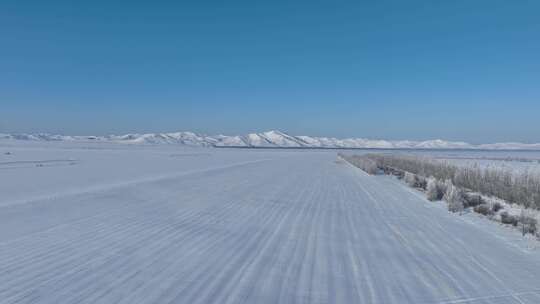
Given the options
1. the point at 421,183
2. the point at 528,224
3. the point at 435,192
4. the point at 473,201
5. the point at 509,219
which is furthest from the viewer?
the point at 421,183

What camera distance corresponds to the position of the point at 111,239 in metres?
7.16

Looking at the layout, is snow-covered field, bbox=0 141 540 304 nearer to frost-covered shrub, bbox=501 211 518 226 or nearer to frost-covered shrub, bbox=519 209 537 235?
frost-covered shrub, bbox=519 209 537 235

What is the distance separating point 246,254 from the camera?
22.2ft

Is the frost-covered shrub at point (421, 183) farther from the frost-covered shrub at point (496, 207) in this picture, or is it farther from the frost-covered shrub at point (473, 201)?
the frost-covered shrub at point (496, 207)

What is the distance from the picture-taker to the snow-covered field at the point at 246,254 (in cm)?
495

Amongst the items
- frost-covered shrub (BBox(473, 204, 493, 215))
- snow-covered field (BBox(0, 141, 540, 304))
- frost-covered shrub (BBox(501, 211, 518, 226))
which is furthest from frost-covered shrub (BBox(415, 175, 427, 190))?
frost-covered shrub (BBox(501, 211, 518, 226))

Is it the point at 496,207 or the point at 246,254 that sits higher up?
the point at 246,254

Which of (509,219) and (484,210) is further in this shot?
(484,210)

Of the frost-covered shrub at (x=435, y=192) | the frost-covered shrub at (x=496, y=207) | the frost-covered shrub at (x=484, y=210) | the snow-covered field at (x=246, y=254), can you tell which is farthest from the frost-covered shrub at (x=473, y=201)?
the snow-covered field at (x=246, y=254)

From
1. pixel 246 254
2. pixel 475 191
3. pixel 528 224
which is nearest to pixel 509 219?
pixel 528 224

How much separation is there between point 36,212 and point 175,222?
301cm

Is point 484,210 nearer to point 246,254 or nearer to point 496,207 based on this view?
point 496,207

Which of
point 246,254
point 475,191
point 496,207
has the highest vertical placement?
point 246,254

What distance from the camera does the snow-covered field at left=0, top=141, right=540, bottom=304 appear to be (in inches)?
195
